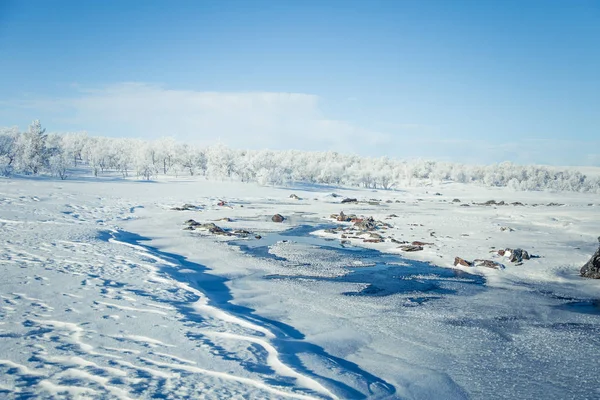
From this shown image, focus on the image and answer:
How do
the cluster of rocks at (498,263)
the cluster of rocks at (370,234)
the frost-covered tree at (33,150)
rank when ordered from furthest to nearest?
the frost-covered tree at (33,150), the cluster of rocks at (370,234), the cluster of rocks at (498,263)

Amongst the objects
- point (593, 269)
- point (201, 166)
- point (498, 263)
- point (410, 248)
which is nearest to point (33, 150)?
point (201, 166)

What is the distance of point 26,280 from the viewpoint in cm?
876

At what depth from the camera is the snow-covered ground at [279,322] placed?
525 centimetres

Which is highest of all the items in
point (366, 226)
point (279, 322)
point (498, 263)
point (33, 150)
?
point (33, 150)

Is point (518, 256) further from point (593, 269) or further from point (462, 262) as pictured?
point (462, 262)

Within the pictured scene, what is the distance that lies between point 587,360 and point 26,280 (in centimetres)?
1237

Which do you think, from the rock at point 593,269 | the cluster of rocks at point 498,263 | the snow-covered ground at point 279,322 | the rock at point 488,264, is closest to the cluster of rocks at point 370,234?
the snow-covered ground at point 279,322

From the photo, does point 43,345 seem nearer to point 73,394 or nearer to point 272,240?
point 73,394

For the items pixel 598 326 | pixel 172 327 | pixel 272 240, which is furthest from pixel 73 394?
pixel 272 240

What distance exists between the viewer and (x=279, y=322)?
27.6 ft

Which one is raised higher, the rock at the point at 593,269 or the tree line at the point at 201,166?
the tree line at the point at 201,166

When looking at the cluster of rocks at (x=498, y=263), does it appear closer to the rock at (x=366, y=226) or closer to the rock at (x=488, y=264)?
the rock at (x=488, y=264)

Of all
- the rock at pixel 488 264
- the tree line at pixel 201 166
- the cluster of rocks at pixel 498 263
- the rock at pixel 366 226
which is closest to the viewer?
the rock at pixel 488 264

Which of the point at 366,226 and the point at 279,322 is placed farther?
the point at 366,226
